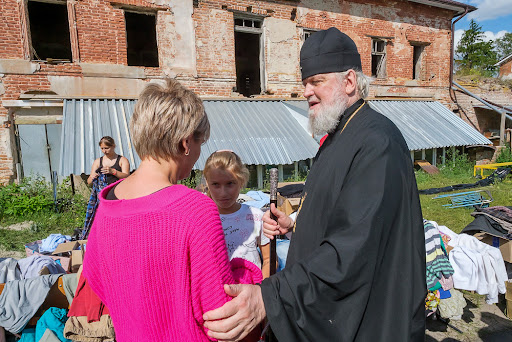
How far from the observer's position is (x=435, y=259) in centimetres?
338

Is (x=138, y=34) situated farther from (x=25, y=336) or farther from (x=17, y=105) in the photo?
(x=25, y=336)

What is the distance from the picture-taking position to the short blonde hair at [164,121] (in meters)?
1.18

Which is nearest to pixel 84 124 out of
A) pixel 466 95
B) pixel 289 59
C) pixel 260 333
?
pixel 289 59

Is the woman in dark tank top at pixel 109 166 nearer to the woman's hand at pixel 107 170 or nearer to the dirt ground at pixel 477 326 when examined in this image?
the woman's hand at pixel 107 170

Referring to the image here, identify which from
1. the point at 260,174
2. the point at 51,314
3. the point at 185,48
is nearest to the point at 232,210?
the point at 51,314

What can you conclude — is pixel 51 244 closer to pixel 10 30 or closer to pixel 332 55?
pixel 332 55

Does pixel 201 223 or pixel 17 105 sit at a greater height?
pixel 17 105

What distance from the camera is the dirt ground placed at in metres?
3.54

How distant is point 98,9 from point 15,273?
7788mm

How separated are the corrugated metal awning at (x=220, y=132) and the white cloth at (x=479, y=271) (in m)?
5.43

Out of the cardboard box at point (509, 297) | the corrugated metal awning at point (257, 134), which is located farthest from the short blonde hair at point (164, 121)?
the corrugated metal awning at point (257, 134)

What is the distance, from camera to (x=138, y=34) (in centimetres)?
1488

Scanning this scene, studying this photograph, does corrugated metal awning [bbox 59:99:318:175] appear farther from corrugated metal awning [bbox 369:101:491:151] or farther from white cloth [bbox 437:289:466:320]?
white cloth [bbox 437:289:466:320]

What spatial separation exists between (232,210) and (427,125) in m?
12.3
